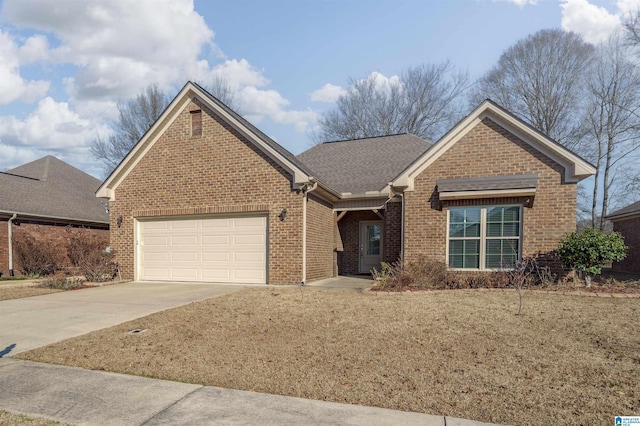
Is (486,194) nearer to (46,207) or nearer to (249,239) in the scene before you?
(249,239)

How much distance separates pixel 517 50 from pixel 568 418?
2975 cm

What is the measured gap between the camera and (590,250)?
9.16 metres

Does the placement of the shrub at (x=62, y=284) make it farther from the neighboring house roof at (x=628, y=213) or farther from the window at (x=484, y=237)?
the neighboring house roof at (x=628, y=213)

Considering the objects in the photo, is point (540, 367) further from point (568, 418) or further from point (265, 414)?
point (265, 414)

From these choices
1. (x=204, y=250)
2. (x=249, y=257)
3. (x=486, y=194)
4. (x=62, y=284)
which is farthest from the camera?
(x=204, y=250)

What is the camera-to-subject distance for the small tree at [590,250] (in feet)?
30.1

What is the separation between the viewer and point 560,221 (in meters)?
10.2

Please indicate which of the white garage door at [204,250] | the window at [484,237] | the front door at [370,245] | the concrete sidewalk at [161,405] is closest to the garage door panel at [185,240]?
the white garage door at [204,250]

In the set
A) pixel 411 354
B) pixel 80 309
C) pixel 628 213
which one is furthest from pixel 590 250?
pixel 628 213

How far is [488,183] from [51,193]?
19559 mm

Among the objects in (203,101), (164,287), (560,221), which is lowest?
(164,287)

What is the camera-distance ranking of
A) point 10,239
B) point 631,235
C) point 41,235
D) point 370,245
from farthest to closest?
point 631,235 < point 41,235 < point 370,245 < point 10,239

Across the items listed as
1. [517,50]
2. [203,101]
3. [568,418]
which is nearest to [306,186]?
[203,101]

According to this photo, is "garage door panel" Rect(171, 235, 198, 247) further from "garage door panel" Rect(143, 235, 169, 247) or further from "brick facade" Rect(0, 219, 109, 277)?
"brick facade" Rect(0, 219, 109, 277)
